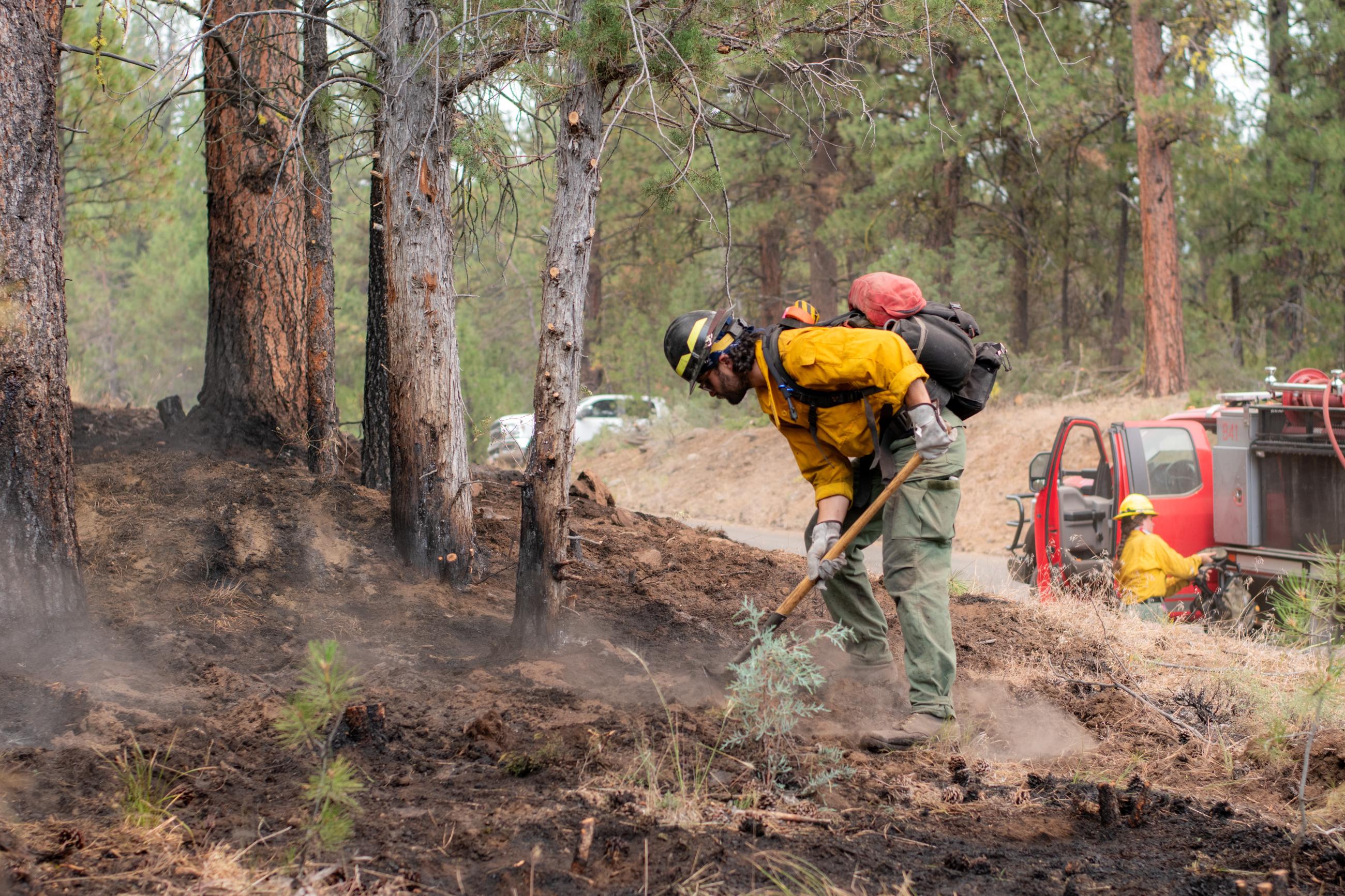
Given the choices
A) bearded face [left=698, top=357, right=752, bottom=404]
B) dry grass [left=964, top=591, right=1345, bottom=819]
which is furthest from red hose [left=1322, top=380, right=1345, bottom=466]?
bearded face [left=698, top=357, right=752, bottom=404]

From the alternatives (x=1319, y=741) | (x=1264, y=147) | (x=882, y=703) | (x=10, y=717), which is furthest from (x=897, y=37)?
(x=1264, y=147)

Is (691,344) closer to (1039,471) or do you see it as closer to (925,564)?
(925,564)

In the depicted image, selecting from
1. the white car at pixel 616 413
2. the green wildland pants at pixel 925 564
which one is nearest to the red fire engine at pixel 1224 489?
the green wildland pants at pixel 925 564

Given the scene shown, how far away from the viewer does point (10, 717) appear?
11.0ft

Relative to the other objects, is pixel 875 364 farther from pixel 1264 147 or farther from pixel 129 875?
pixel 1264 147

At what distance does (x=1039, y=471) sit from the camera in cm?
885

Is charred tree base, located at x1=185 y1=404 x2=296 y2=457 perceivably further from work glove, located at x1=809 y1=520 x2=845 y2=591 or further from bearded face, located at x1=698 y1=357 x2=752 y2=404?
work glove, located at x1=809 y1=520 x2=845 y2=591

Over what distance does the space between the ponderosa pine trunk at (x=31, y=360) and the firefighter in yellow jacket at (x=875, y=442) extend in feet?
7.80

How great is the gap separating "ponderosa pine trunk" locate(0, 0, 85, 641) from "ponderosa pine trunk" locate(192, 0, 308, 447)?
2852 millimetres

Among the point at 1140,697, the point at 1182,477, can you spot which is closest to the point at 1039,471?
the point at 1182,477

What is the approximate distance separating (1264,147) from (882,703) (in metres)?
13.9

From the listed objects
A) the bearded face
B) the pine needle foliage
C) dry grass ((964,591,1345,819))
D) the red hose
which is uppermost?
the pine needle foliage

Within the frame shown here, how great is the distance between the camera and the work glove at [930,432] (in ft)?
12.5

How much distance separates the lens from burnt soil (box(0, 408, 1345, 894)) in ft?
8.63
